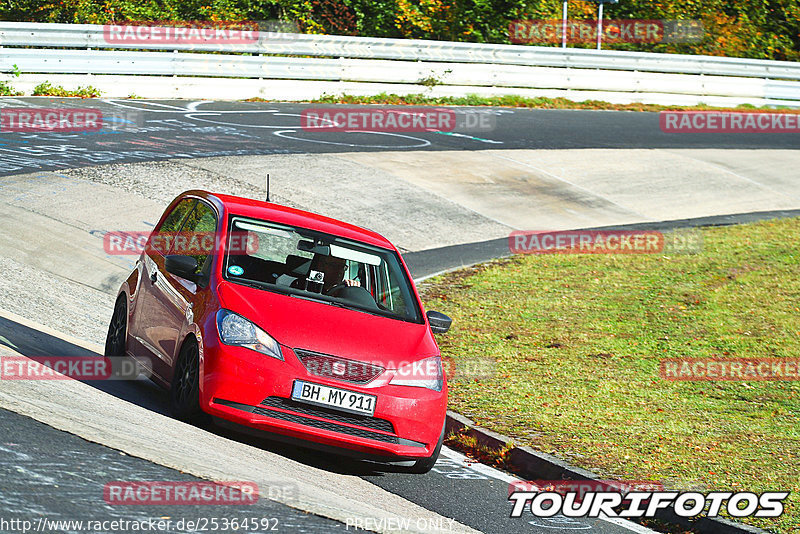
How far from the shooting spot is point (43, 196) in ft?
47.6

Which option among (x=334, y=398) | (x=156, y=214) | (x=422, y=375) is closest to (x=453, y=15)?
(x=156, y=214)

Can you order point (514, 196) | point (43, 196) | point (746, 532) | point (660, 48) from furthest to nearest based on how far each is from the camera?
point (660, 48), point (514, 196), point (43, 196), point (746, 532)

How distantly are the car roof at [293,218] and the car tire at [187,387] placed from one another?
49.0 inches

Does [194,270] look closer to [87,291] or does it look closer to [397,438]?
[397,438]

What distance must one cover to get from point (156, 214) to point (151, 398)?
7.07m

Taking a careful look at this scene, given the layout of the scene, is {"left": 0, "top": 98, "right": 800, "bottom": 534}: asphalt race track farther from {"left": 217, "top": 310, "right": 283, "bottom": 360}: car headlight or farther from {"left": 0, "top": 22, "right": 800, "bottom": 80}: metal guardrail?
{"left": 0, "top": 22, "right": 800, "bottom": 80}: metal guardrail

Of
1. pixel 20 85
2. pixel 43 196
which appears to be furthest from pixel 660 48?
pixel 43 196

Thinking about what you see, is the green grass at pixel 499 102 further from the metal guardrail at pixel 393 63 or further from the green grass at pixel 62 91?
the green grass at pixel 62 91

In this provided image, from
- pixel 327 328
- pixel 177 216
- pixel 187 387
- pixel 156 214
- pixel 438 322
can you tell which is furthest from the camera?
pixel 156 214

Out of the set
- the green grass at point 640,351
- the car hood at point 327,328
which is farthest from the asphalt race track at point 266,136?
the car hood at point 327,328

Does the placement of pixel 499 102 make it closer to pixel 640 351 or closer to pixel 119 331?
pixel 640 351

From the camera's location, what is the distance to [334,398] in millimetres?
6762

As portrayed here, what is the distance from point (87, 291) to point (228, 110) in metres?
13.3

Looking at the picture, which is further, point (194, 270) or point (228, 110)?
point (228, 110)
